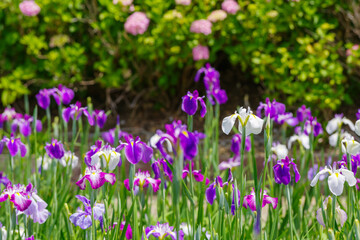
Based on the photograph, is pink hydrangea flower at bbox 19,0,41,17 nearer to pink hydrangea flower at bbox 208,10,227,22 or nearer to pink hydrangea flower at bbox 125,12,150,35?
pink hydrangea flower at bbox 125,12,150,35

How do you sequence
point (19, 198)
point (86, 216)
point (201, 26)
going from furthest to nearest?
point (201, 26)
point (86, 216)
point (19, 198)

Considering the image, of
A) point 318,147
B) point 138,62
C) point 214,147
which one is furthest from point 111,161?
point 138,62

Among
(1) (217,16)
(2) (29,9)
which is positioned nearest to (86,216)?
(1) (217,16)

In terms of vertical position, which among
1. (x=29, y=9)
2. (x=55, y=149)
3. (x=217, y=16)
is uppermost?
(x=29, y=9)

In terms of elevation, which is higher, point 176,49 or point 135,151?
point 176,49

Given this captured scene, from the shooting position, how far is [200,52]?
15.1 ft

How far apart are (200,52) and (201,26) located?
0.28 metres

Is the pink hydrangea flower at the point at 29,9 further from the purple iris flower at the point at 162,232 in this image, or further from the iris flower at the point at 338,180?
the iris flower at the point at 338,180

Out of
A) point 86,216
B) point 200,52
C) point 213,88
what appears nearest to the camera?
point 86,216

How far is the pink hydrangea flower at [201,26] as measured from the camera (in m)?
4.38

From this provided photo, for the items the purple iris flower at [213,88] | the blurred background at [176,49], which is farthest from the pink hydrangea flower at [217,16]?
the purple iris flower at [213,88]

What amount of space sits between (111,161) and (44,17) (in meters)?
3.67

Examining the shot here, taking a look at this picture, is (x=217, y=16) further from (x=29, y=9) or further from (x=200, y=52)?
(x=29, y=9)

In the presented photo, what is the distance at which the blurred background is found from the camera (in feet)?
14.6
